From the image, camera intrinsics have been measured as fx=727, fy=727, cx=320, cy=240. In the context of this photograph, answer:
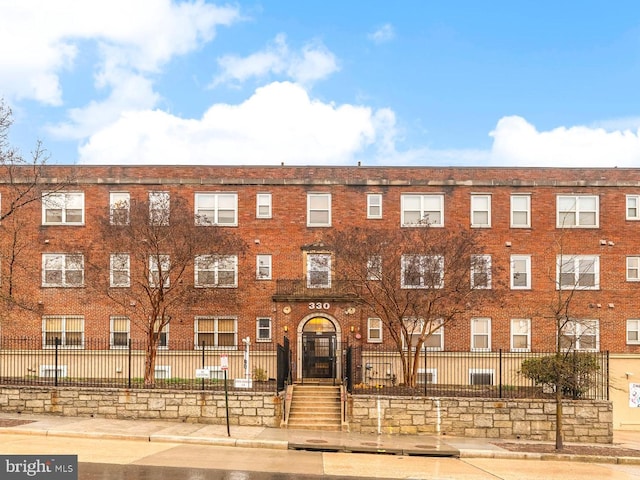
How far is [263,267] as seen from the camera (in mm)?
34188

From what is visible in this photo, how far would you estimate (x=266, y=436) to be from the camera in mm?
21625

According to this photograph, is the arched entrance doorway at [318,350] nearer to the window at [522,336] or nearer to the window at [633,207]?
the window at [522,336]

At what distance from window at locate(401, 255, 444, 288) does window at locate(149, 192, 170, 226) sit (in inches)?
395

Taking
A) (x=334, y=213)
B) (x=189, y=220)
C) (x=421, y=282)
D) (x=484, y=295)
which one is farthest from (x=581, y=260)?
(x=189, y=220)

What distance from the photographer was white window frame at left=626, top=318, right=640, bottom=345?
34.3 metres

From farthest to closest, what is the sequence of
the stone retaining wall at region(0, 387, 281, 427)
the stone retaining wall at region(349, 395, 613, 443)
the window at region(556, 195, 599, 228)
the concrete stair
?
the window at region(556, 195, 599, 228) < the concrete stair < the stone retaining wall at region(349, 395, 613, 443) < the stone retaining wall at region(0, 387, 281, 427)

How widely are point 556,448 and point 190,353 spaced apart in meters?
17.4

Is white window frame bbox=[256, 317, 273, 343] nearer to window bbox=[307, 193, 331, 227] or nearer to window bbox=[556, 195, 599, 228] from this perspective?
window bbox=[307, 193, 331, 227]

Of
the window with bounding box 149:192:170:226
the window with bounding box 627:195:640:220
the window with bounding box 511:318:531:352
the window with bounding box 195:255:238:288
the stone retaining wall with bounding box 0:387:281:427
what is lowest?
the stone retaining wall with bounding box 0:387:281:427

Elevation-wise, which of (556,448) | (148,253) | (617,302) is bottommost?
(556,448)

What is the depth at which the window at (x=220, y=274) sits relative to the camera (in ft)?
106

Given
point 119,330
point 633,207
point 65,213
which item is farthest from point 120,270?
point 633,207

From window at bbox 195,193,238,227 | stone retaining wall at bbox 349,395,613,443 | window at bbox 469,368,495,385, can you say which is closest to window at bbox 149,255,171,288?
window at bbox 195,193,238,227

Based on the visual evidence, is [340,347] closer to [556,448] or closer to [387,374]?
[387,374]
